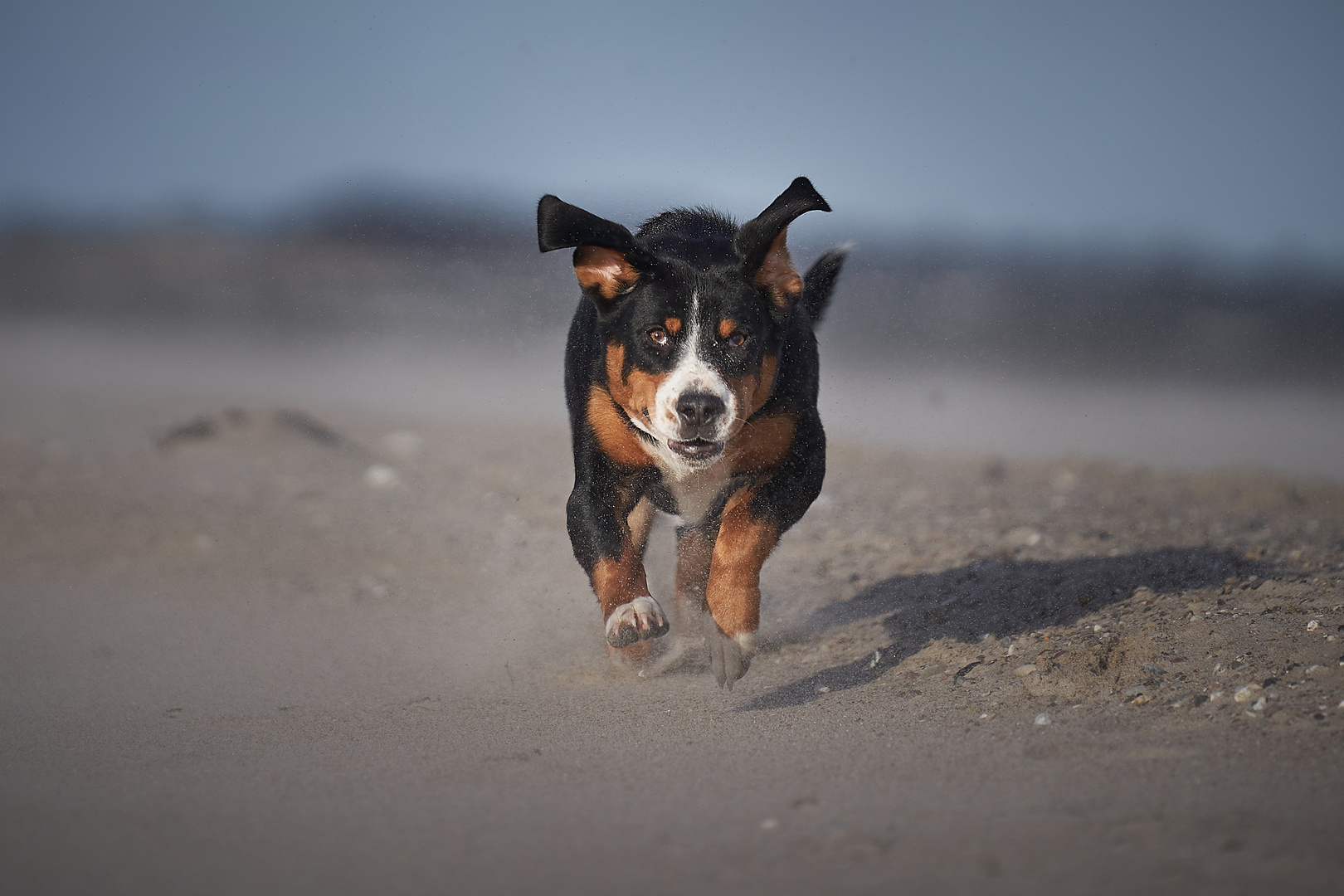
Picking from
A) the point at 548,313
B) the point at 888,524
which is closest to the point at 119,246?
the point at 548,313

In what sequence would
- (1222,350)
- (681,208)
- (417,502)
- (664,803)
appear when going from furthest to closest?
(1222,350) → (417,502) → (681,208) → (664,803)

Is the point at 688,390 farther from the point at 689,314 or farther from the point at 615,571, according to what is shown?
the point at 615,571

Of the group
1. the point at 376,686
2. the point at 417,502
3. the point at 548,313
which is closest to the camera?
the point at 376,686

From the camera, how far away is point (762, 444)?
16.0 feet

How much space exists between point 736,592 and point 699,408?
82 centimetres

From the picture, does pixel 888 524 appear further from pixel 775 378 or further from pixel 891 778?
pixel 891 778

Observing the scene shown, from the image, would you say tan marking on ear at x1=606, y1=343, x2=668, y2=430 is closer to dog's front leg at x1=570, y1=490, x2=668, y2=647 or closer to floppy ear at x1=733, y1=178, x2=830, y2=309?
dog's front leg at x1=570, y1=490, x2=668, y2=647

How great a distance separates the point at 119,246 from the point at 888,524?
18395 mm

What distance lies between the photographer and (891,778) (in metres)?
3.27

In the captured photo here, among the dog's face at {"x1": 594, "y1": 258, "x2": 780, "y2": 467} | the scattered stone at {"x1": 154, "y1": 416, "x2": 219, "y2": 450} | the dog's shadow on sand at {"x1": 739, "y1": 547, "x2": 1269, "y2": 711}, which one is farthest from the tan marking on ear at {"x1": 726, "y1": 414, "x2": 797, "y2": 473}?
the scattered stone at {"x1": 154, "y1": 416, "x2": 219, "y2": 450}

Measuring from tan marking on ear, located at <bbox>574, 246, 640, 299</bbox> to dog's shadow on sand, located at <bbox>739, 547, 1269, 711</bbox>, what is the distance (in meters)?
1.87

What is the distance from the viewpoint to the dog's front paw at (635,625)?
4.30 metres

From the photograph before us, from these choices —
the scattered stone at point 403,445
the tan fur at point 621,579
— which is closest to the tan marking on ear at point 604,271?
the tan fur at point 621,579

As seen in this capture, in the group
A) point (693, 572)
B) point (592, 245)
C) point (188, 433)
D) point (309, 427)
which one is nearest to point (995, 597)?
point (693, 572)
